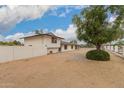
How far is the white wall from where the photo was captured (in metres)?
14.6

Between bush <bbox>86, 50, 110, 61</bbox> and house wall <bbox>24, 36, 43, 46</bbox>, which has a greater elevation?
house wall <bbox>24, 36, 43, 46</bbox>

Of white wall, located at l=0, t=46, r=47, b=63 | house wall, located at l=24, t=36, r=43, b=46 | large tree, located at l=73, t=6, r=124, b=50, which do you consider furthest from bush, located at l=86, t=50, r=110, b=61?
house wall, located at l=24, t=36, r=43, b=46

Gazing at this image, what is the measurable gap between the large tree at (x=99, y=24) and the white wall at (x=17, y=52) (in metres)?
→ 5.47

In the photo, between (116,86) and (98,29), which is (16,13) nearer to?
(98,29)

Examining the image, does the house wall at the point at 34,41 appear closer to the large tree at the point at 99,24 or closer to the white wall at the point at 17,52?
the white wall at the point at 17,52

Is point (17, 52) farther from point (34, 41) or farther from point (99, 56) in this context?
point (34, 41)

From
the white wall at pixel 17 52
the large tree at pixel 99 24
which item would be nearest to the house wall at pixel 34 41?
the white wall at pixel 17 52

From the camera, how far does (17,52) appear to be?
16.8 metres

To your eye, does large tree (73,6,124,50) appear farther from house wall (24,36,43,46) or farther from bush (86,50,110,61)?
house wall (24,36,43,46)

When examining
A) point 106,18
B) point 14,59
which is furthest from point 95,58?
point 14,59

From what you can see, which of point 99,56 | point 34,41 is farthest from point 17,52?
point 34,41

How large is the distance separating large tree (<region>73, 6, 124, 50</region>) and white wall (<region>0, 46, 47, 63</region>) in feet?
17.9

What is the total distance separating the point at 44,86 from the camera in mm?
7172
